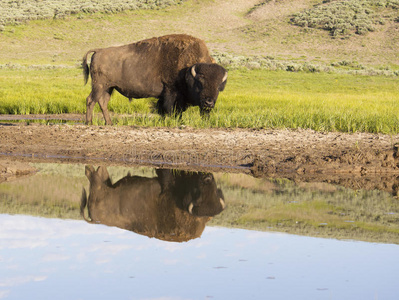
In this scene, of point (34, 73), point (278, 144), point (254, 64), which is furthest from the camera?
point (254, 64)

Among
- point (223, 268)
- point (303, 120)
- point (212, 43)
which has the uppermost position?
point (223, 268)

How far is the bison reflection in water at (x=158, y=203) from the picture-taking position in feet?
21.5

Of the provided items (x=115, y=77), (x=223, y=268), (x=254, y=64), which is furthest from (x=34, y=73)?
(x=223, y=268)

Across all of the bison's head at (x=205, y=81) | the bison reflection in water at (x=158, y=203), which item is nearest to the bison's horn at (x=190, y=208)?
the bison reflection in water at (x=158, y=203)

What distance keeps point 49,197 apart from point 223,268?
3515mm

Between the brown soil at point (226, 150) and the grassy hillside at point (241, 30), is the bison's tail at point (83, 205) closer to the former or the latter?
the brown soil at point (226, 150)

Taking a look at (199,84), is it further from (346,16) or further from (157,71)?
(346,16)

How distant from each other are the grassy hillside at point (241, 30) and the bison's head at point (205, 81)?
30691 millimetres

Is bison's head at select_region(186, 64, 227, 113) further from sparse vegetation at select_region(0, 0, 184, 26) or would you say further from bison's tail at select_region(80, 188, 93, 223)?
sparse vegetation at select_region(0, 0, 184, 26)

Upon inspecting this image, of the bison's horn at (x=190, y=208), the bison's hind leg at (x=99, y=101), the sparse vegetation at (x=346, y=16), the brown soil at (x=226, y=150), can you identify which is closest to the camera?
the bison's horn at (x=190, y=208)

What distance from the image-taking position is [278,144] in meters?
11.9

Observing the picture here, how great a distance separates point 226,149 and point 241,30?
5627 cm

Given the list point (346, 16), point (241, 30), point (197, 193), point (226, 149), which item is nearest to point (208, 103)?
point (226, 149)

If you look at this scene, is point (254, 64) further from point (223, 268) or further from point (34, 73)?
point (223, 268)
